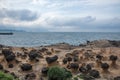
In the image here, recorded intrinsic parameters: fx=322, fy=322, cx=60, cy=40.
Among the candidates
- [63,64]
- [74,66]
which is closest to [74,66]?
[74,66]

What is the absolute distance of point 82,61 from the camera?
24.5 metres

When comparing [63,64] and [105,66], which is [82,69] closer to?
[105,66]

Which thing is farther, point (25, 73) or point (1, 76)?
point (25, 73)

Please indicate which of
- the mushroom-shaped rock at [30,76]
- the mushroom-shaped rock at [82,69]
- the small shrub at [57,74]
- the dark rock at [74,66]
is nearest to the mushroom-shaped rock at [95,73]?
the mushroom-shaped rock at [82,69]

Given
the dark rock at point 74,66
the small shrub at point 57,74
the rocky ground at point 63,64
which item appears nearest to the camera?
the small shrub at point 57,74

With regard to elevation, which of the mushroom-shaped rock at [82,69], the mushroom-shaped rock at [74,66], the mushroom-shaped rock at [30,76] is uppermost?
the mushroom-shaped rock at [74,66]

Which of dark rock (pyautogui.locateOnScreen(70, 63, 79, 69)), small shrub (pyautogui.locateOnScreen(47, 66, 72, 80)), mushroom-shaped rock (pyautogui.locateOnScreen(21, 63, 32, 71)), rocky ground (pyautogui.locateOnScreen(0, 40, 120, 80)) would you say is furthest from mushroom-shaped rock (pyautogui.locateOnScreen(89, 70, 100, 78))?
mushroom-shaped rock (pyautogui.locateOnScreen(21, 63, 32, 71))

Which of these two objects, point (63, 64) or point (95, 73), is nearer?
point (95, 73)

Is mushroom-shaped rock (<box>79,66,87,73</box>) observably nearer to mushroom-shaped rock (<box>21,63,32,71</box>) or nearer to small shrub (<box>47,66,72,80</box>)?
small shrub (<box>47,66,72,80</box>)

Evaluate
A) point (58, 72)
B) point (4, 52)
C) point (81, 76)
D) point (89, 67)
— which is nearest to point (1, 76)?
→ point (58, 72)

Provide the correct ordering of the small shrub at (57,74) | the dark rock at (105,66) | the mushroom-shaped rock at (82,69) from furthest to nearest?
the dark rock at (105,66) → the mushroom-shaped rock at (82,69) → the small shrub at (57,74)

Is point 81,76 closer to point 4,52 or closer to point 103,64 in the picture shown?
point 103,64

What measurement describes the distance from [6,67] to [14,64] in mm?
783

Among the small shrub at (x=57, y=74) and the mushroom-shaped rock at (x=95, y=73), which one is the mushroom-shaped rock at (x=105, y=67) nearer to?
the mushroom-shaped rock at (x=95, y=73)
